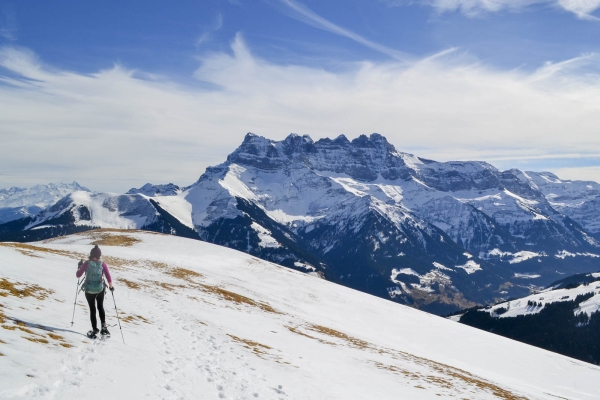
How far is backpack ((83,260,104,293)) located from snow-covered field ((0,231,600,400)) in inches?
70.7

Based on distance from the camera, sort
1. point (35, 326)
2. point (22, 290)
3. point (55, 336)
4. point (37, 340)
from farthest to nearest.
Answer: point (22, 290)
point (35, 326)
point (55, 336)
point (37, 340)

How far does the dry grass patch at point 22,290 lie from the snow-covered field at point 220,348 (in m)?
0.12

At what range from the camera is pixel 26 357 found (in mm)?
12555

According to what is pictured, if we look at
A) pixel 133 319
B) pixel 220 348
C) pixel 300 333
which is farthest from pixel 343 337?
pixel 133 319

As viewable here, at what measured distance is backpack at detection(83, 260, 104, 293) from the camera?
1714 centimetres

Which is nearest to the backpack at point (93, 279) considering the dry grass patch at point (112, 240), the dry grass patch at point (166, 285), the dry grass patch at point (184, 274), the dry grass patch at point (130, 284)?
the dry grass patch at point (130, 284)

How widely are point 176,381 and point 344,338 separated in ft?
71.6

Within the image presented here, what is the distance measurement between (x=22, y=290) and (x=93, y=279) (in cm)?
656

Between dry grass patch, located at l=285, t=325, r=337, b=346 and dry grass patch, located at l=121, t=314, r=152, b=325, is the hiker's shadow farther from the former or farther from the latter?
dry grass patch, located at l=285, t=325, r=337, b=346

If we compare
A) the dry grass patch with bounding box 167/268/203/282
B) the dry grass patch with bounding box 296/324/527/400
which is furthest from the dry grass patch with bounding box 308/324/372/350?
the dry grass patch with bounding box 167/268/203/282

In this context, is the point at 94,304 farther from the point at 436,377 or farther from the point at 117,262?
the point at 117,262

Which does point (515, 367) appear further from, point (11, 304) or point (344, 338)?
point (11, 304)

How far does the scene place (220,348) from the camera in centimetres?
Answer: 2002

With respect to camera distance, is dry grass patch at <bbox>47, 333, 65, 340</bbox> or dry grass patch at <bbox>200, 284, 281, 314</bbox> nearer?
dry grass patch at <bbox>47, 333, 65, 340</bbox>
